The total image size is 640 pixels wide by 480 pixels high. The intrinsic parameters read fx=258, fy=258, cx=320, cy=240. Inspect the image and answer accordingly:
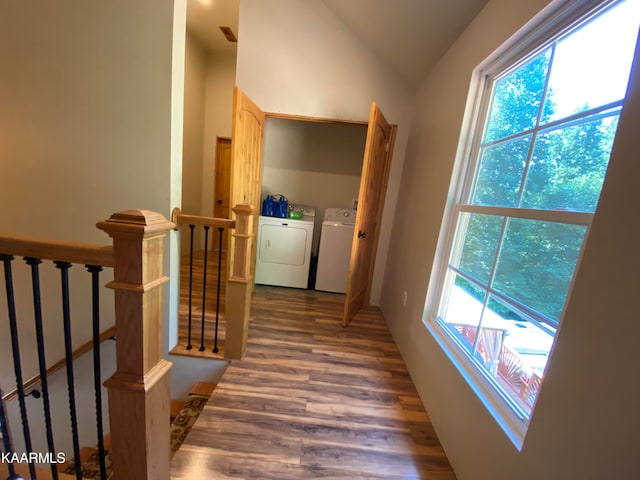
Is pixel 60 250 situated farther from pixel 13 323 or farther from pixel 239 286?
pixel 239 286

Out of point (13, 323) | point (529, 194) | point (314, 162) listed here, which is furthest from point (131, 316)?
point (314, 162)

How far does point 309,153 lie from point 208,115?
6.41ft

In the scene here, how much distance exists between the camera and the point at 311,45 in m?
2.51

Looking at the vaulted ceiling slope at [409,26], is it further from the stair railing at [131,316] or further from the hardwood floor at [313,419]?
the hardwood floor at [313,419]

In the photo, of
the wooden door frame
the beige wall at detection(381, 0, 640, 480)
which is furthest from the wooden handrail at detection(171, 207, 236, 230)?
the beige wall at detection(381, 0, 640, 480)

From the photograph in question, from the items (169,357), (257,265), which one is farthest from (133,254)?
(257,265)

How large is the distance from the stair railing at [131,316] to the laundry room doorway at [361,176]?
1.40 m

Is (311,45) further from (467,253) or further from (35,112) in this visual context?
(467,253)

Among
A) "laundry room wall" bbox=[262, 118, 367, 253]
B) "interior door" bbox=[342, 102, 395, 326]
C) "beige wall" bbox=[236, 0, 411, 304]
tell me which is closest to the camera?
"interior door" bbox=[342, 102, 395, 326]

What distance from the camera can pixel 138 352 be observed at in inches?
30.0

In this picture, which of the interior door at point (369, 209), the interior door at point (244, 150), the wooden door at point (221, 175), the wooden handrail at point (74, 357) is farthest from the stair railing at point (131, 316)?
the wooden door at point (221, 175)

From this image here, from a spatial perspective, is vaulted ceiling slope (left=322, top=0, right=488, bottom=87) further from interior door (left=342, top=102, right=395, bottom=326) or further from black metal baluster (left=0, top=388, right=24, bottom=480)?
black metal baluster (left=0, top=388, right=24, bottom=480)

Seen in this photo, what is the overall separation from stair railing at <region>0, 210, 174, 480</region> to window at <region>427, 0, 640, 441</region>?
127 cm

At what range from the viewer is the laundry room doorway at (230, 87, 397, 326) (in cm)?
208
